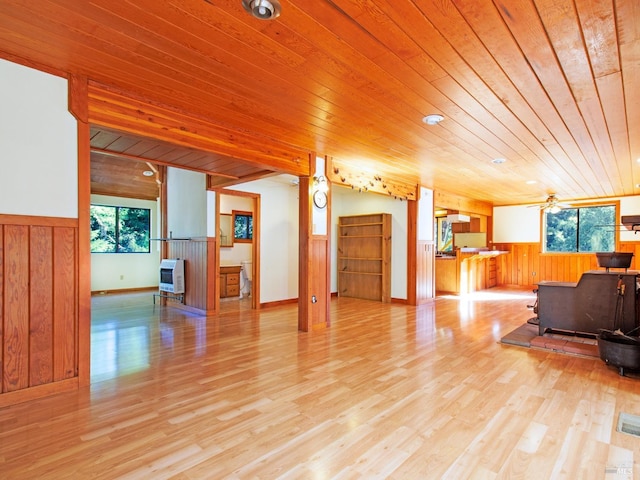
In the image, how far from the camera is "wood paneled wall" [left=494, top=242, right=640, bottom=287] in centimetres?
864

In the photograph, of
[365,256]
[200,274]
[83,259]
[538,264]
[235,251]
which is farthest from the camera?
[538,264]

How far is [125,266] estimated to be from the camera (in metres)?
8.77

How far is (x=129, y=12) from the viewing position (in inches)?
73.4

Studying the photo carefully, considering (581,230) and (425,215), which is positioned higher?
(425,215)

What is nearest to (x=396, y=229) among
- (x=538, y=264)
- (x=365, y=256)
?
(x=365, y=256)

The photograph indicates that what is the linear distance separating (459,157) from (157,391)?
4.52 metres

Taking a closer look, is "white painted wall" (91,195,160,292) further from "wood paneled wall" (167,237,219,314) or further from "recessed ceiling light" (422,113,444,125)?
"recessed ceiling light" (422,113,444,125)

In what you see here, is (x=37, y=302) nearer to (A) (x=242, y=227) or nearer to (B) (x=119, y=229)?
(A) (x=242, y=227)

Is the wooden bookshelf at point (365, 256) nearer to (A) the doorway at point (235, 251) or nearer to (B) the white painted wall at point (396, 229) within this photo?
(B) the white painted wall at point (396, 229)

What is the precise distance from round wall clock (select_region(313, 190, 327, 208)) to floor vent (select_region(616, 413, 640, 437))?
3615mm

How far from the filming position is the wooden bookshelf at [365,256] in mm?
7164

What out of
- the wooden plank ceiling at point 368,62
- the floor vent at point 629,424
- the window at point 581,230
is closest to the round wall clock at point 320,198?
the wooden plank ceiling at point 368,62

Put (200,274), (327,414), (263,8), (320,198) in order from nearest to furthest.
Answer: (263,8) → (327,414) → (320,198) → (200,274)

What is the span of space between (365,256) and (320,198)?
312cm
